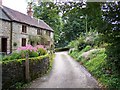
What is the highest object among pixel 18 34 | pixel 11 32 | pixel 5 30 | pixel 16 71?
pixel 5 30

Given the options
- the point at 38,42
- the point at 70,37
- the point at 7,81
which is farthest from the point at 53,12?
the point at 70,37

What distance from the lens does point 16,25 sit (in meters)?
25.6

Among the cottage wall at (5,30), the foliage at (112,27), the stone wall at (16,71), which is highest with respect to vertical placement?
the cottage wall at (5,30)

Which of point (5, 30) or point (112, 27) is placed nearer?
point (112, 27)

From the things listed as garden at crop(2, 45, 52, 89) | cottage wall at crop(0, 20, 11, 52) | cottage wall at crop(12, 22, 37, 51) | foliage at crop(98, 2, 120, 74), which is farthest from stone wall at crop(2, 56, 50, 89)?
cottage wall at crop(12, 22, 37, 51)

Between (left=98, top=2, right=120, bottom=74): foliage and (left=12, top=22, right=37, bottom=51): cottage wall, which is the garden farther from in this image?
(left=12, top=22, right=37, bottom=51): cottage wall

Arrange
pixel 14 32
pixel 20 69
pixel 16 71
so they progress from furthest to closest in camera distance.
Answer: pixel 14 32
pixel 20 69
pixel 16 71

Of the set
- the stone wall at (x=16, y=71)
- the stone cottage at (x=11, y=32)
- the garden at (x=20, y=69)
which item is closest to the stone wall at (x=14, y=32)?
the stone cottage at (x=11, y=32)

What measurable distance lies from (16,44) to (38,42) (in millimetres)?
7734

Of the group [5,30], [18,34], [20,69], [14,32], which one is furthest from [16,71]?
[18,34]

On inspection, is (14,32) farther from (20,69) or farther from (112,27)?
(112,27)

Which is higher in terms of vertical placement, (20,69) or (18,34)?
(18,34)

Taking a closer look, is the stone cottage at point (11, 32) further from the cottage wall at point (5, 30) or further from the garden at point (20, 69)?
the garden at point (20, 69)

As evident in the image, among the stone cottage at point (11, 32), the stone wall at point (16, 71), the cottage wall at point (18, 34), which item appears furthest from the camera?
the cottage wall at point (18, 34)
